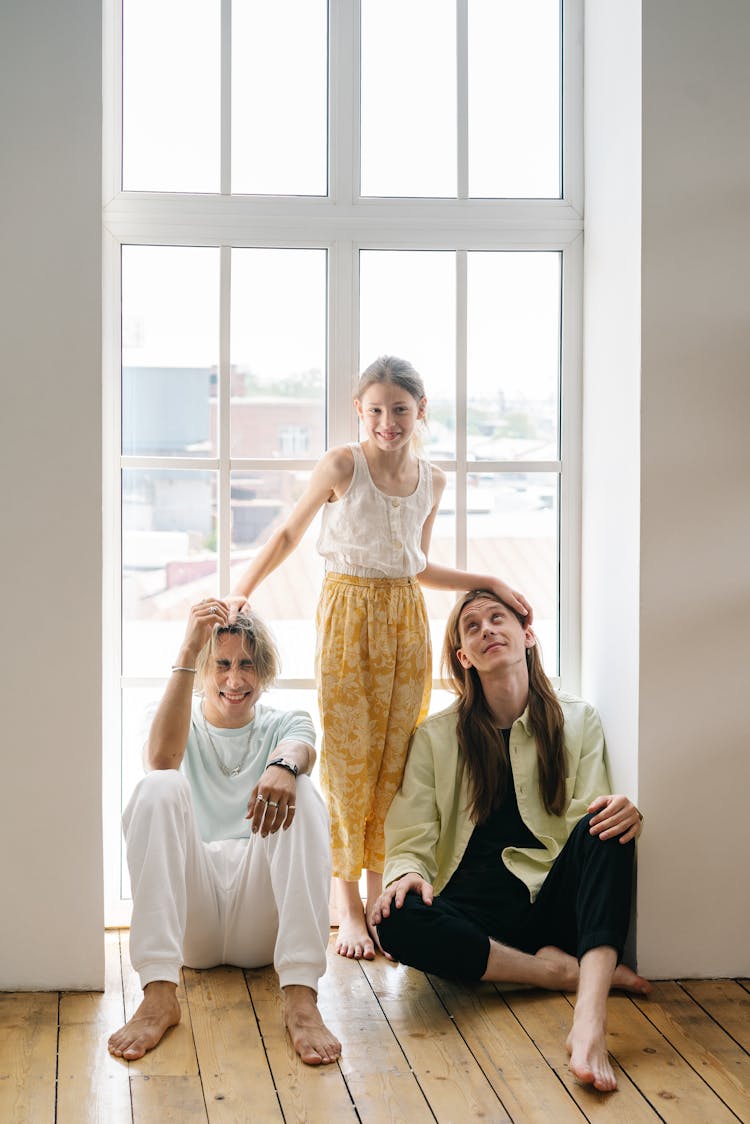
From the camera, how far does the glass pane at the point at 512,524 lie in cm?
297

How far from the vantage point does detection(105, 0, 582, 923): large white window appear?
284 cm

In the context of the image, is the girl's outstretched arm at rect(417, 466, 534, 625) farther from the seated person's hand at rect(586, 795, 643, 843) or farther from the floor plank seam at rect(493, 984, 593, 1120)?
the floor plank seam at rect(493, 984, 593, 1120)

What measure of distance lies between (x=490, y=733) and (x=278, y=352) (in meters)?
1.12

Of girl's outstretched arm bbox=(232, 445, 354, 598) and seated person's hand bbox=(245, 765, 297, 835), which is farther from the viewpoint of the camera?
girl's outstretched arm bbox=(232, 445, 354, 598)

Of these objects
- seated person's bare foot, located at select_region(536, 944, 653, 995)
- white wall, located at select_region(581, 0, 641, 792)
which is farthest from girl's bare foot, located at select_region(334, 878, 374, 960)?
white wall, located at select_region(581, 0, 641, 792)

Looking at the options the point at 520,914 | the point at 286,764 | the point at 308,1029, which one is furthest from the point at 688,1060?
the point at 286,764

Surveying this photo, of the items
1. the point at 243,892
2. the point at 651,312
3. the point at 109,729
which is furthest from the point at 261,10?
the point at 243,892

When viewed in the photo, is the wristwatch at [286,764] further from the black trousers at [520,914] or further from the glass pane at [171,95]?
the glass pane at [171,95]

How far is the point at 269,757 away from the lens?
254cm

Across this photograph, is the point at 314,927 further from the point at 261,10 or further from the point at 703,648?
the point at 261,10

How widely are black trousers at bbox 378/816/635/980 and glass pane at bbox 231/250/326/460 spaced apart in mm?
1173

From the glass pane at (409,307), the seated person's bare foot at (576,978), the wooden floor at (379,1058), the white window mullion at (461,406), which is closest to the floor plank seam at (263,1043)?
the wooden floor at (379,1058)

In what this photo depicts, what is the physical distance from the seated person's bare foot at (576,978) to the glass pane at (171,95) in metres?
2.06

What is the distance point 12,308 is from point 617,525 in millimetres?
1455
